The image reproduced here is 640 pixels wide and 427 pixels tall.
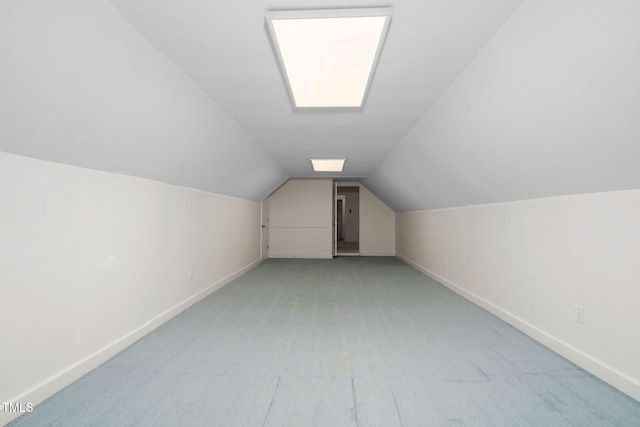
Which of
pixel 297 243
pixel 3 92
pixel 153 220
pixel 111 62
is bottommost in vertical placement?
pixel 297 243

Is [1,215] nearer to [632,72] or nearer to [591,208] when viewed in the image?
[632,72]

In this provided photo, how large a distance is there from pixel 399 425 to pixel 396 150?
3646mm

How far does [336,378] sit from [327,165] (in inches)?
173

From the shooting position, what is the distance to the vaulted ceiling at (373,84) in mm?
1418

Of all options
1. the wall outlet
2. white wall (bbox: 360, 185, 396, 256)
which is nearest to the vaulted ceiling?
the wall outlet

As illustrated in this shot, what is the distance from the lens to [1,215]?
5.49ft

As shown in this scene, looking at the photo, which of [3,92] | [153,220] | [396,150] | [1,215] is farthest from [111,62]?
[396,150]

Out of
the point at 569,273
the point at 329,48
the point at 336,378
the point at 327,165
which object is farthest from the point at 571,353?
the point at 327,165

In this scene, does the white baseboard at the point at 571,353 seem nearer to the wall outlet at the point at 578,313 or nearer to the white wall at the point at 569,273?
the white wall at the point at 569,273

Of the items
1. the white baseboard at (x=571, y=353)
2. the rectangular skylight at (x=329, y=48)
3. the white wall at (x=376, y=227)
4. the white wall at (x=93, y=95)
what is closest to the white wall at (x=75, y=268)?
the white wall at (x=93, y=95)

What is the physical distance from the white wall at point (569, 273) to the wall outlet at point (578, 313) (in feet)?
0.09

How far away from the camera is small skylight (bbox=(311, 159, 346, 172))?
18.1ft

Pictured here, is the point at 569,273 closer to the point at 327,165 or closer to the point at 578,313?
the point at 578,313

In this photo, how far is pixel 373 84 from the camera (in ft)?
8.00
